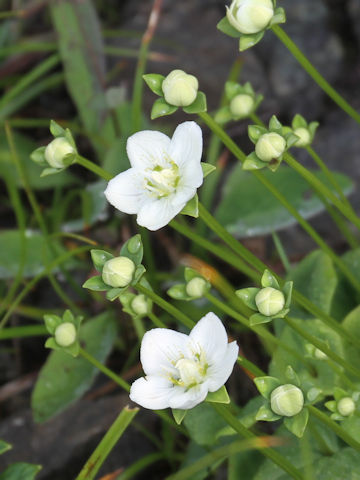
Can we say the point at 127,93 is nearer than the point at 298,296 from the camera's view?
No

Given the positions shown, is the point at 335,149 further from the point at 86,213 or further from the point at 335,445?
the point at 335,445

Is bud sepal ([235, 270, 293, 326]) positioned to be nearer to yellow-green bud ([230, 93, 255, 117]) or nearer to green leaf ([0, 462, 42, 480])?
yellow-green bud ([230, 93, 255, 117])

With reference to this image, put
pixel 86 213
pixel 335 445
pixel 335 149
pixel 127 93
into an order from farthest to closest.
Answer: pixel 127 93, pixel 335 149, pixel 86 213, pixel 335 445

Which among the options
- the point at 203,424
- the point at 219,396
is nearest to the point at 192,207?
the point at 219,396

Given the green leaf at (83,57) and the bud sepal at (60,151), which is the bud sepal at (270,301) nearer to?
the bud sepal at (60,151)

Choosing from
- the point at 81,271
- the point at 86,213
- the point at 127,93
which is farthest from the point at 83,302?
the point at 127,93

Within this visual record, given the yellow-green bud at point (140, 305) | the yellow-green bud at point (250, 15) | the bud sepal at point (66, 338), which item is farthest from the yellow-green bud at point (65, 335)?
the yellow-green bud at point (250, 15)
